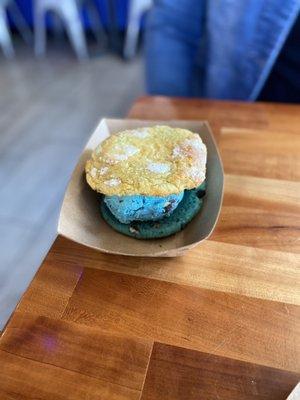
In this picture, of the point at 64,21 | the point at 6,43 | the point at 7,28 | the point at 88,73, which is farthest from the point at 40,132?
the point at 7,28

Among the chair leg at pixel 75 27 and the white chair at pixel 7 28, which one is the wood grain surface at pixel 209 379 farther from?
the white chair at pixel 7 28

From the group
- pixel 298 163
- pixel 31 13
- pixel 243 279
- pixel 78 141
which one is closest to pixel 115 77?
pixel 78 141

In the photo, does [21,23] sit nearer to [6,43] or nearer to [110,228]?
[6,43]

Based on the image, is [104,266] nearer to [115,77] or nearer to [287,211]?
[287,211]

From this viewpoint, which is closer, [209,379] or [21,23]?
[209,379]

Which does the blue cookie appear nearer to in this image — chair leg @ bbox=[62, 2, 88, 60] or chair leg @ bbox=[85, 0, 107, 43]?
chair leg @ bbox=[62, 2, 88, 60]

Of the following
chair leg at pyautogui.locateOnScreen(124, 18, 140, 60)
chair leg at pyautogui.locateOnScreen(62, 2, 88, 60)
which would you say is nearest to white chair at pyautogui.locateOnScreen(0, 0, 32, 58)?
chair leg at pyautogui.locateOnScreen(62, 2, 88, 60)

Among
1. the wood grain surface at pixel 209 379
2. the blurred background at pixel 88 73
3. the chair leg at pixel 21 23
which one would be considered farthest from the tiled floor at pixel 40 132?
the wood grain surface at pixel 209 379

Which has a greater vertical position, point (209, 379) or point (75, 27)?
point (209, 379)
